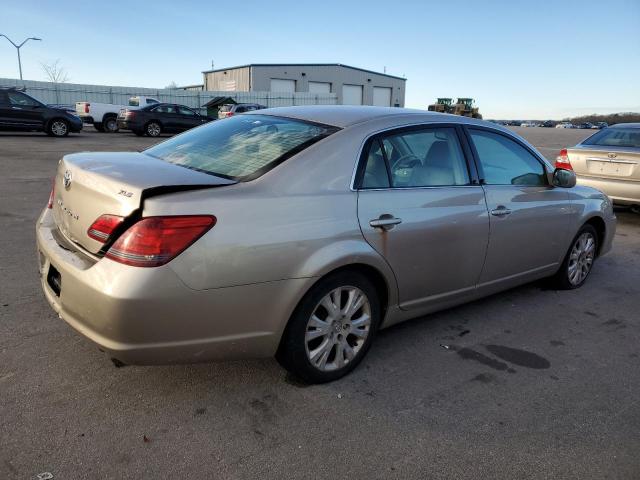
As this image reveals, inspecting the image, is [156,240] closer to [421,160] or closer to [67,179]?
[67,179]

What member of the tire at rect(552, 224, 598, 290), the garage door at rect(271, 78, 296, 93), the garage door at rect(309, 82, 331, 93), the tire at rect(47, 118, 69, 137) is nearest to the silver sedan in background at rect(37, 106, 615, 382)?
the tire at rect(552, 224, 598, 290)

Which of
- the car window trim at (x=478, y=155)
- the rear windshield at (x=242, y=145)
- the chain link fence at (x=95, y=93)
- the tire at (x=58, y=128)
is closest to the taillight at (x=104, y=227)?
the rear windshield at (x=242, y=145)

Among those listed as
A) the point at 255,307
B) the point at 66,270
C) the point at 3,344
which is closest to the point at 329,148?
the point at 255,307

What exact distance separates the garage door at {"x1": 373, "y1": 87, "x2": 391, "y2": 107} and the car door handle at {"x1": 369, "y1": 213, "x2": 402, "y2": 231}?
6513cm

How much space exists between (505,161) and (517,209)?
398 mm

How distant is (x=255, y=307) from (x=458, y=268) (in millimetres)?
1615

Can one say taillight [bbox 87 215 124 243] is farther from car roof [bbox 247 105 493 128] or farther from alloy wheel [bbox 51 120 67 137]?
alloy wheel [bbox 51 120 67 137]

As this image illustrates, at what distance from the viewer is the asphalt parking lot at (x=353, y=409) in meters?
2.39

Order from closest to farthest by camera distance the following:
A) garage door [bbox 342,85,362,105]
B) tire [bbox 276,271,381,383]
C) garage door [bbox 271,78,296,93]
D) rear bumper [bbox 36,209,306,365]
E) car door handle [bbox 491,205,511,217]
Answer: rear bumper [bbox 36,209,306,365] < tire [bbox 276,271,381,383] < car door handle [bbox 491,205,511,217] < garage door [bbox 271,78,296,93] < garage door [bbox 342,85,362,105]

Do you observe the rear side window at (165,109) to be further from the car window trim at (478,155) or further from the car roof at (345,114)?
the car window trim at (478,155)

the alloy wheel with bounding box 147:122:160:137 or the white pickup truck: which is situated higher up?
the white pickup truck

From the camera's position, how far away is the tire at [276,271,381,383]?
285cm

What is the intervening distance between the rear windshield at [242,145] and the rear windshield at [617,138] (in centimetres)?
670

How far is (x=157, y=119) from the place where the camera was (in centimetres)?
2327
